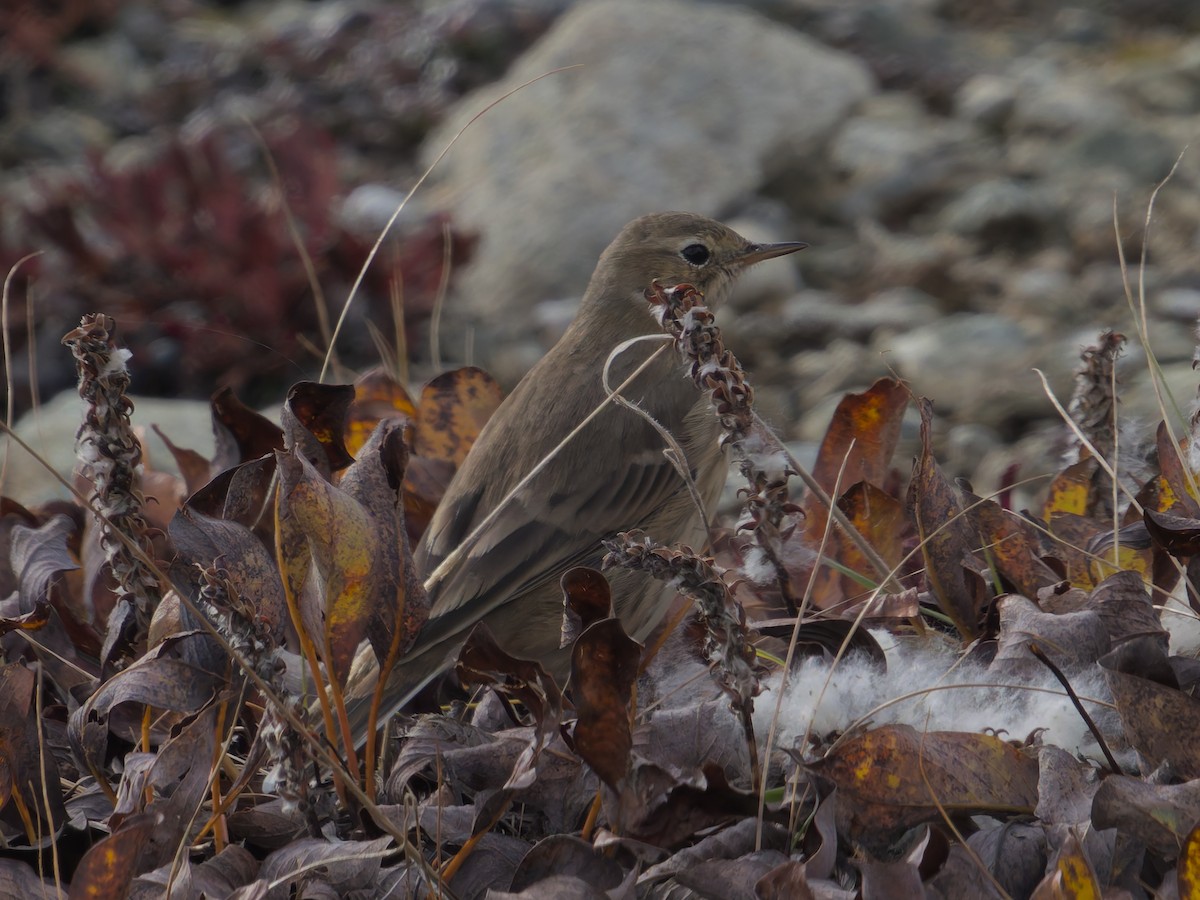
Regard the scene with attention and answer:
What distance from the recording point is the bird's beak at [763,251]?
4371 mm

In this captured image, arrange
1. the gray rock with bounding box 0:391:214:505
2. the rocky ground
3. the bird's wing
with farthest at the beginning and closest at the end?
1. the rocky ground
2. the gray rock with bounding box 0:391:214:505
3. the bird's wing

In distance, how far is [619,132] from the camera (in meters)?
8.64

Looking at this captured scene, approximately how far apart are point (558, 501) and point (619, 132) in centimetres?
540

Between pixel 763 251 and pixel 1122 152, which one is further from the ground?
pixel 763 251

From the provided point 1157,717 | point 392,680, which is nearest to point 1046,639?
point 1157,717

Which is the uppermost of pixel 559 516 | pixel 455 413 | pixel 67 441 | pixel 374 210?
pixel 455 413

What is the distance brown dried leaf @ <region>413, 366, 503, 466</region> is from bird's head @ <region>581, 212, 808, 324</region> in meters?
0.73

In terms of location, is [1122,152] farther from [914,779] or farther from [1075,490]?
[914,779]

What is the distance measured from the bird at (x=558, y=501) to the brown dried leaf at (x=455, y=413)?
8 centimetres

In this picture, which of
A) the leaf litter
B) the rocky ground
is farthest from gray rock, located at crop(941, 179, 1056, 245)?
the leaf litter

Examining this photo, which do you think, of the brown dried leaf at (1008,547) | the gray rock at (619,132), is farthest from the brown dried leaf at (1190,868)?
the gray rock at (619,132)

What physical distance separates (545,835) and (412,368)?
5.04 meters

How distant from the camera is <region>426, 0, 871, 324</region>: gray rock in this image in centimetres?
798

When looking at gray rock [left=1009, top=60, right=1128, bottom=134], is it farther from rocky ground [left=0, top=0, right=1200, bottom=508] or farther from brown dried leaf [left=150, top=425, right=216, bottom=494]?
brown dried leaf [left=150, top=425, right=216, bottom=494]
